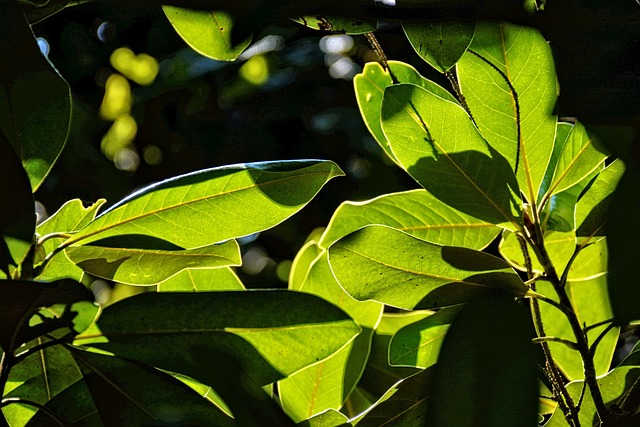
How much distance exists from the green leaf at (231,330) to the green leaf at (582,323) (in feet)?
1.08

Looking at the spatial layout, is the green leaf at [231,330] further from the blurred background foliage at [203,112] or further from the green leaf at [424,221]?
the blurred background foliage at [203,112]

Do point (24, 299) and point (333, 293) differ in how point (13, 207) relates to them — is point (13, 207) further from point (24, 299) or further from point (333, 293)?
point (333, 293)

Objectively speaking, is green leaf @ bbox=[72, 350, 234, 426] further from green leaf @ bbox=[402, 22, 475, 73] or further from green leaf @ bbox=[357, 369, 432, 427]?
green leaf @ bbox=[402, 22, 475, 73]

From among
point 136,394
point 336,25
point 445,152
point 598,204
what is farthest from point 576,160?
point 136,394

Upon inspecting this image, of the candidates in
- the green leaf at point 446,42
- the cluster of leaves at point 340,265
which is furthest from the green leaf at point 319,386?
the green leaf at point 446,42

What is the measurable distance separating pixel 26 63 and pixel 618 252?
1.91 feet

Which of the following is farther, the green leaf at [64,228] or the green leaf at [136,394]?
the green leaf at [64,228]

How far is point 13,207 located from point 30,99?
14 centimetres

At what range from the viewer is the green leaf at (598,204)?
2.63 feet

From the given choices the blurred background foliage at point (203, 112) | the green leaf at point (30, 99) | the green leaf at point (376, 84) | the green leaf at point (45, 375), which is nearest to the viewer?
the green leaf at point (30, 99)

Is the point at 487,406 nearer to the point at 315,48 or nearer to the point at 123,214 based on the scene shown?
the point at 123,214

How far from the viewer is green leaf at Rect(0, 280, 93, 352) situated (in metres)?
0.57

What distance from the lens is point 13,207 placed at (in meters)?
0.64

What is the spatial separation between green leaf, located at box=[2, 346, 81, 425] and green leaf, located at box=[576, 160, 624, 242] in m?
0.58
